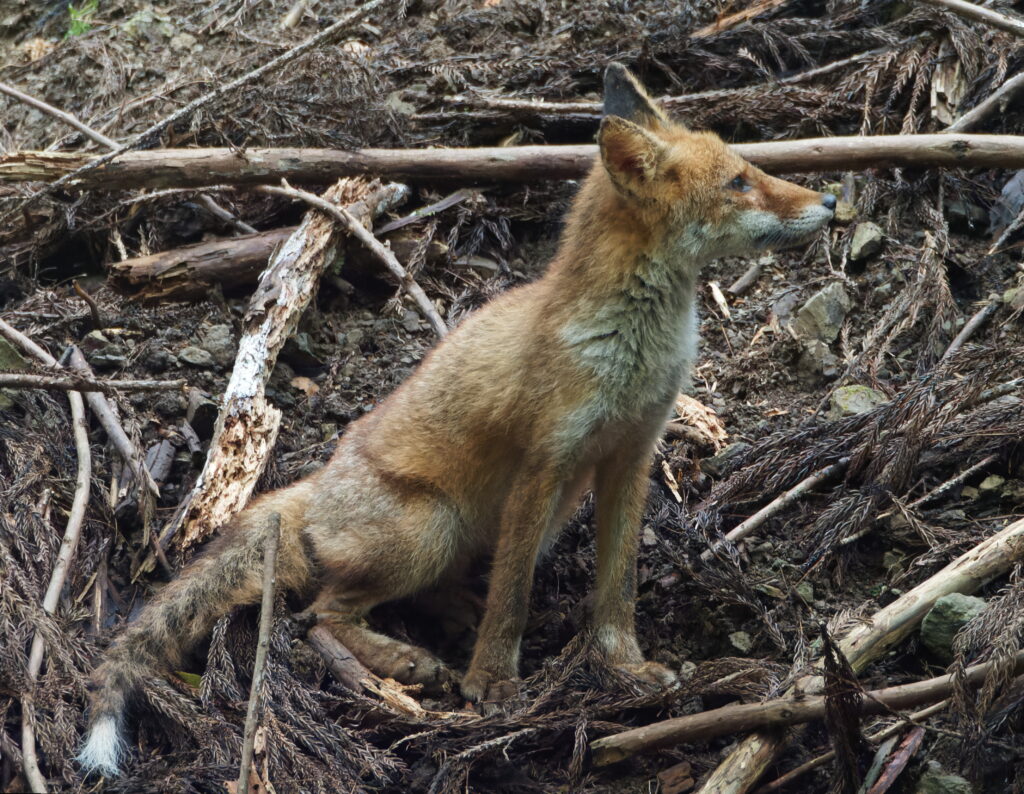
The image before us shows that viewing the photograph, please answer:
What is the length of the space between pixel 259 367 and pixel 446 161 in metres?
3.01

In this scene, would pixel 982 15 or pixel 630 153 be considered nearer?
pixel 630 153

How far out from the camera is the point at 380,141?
31.5 ft

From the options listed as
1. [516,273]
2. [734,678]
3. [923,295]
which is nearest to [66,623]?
[734,678]

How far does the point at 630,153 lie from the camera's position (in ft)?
18.8

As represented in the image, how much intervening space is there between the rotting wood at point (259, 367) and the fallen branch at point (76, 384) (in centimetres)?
73

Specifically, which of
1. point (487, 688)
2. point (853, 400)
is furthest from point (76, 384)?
point (853, 400)

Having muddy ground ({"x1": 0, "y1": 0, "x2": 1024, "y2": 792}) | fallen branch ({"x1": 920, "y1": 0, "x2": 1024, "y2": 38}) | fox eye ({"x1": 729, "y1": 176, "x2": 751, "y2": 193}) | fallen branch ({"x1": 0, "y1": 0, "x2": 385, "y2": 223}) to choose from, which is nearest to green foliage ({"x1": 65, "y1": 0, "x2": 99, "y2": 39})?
muddy ground ({"x1": 0, "y1": 0, "x2": 1024, "y2": 792})

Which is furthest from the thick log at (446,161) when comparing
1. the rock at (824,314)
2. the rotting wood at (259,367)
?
the rock at (824,314)

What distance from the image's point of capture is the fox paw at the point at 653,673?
19.5 ft

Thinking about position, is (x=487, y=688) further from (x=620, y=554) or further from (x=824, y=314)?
(x=824, y=314)

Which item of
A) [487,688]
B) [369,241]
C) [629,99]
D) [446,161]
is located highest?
[629,99]

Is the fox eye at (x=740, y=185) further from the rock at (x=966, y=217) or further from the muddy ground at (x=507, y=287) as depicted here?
the rock at (x=966, y=217)

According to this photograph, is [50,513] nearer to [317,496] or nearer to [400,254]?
[317,496]

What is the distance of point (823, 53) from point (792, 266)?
2823 millimetres
